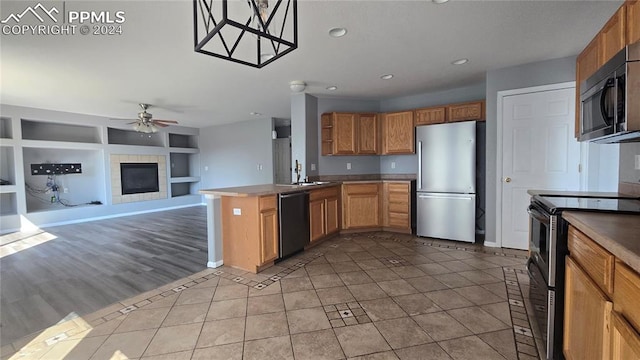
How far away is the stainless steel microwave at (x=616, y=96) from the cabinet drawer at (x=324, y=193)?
8.94 feet

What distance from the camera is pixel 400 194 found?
170 inches

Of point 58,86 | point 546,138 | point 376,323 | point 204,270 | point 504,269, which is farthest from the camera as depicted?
point 58,86

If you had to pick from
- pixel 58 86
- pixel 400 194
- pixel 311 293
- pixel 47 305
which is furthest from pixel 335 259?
pixel 58 86

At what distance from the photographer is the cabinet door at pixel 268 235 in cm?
293

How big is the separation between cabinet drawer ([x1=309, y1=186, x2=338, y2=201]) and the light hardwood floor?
5.18ft

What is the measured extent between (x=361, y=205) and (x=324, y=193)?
2.56 ft

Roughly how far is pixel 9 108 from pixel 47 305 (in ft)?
16.6

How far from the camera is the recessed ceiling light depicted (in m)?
2.40

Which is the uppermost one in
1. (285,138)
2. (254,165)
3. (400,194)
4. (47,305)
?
(285,138)

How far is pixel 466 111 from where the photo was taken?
3.97 meters

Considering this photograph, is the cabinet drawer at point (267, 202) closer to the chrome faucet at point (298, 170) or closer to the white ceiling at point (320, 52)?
the chrome faucet at point (298, 170)

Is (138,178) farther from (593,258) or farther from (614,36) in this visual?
(614,36)

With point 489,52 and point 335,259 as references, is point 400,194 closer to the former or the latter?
point 335,259

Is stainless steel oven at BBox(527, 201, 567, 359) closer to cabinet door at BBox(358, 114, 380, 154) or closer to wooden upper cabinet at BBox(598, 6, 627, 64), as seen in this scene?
wooden upper cabinet at BBox(598, 6, 627, 64)
